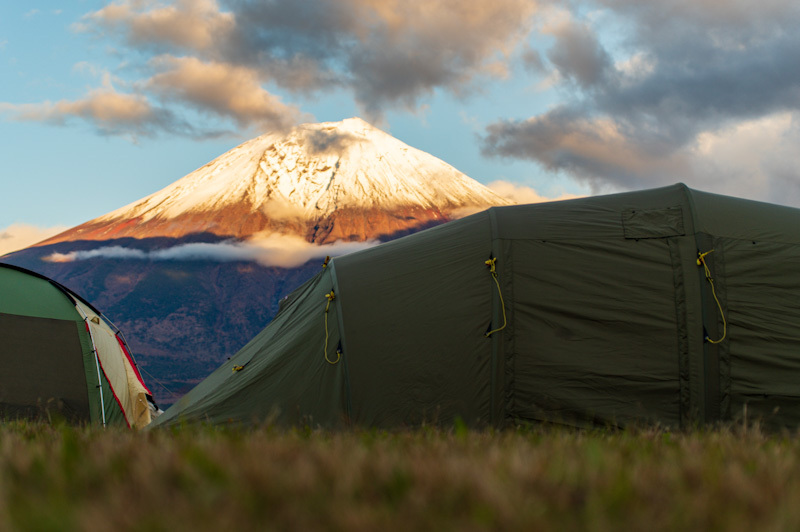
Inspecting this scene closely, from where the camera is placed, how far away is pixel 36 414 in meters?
8.79

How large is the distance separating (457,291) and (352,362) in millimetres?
1264

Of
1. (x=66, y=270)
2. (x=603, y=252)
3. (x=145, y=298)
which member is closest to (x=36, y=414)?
(x=603, y=252)

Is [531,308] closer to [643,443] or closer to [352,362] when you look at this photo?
[352,362]

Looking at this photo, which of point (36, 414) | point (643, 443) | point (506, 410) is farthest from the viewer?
point (36, 414)

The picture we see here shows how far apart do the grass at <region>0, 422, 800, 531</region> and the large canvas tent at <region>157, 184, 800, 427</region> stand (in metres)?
3.62

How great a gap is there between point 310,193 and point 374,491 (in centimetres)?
11891

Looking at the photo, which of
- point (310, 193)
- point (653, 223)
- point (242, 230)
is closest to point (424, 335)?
point (653, 223)

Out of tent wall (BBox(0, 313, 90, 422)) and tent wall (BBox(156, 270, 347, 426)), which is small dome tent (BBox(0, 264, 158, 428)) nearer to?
tent wall (BBox(0, 313, 90, 422))

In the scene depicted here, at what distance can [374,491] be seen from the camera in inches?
67.4

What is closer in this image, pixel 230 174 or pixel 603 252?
pixel 603 252

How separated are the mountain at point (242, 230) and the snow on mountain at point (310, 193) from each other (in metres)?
0.20

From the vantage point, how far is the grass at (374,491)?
1.43 m

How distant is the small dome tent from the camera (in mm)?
8891

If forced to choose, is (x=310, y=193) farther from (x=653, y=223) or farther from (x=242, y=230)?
(x=653, y=223)
